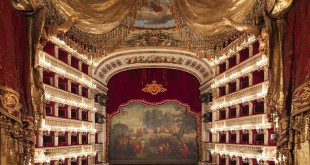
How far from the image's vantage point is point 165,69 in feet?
89.2

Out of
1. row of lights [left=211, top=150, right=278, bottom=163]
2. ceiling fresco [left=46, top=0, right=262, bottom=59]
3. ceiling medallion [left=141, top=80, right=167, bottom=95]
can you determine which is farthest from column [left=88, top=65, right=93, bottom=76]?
ceiling fresco [left=46, top=0, right=262, bottom=59]

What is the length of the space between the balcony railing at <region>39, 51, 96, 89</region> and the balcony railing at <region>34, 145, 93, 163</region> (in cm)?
363

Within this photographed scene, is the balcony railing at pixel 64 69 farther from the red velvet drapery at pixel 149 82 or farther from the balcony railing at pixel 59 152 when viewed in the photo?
the red velvet drapery at pixel 149 82

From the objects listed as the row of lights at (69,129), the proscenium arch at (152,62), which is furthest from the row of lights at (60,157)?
the proscenium arch at (152,62)

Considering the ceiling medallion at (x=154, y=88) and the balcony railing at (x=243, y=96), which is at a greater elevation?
the ceiling medallion at (x=154, y=88)

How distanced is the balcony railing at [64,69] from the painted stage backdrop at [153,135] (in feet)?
17.5

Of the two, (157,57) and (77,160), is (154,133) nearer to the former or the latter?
(157,57)

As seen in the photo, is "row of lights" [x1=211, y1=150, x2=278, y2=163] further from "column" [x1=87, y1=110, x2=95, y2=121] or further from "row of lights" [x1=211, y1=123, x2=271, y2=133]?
"column" [x1=87, y1=110, x2=95, y2=121]

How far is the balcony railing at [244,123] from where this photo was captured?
15.9m

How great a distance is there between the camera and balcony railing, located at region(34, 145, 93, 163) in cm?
1503

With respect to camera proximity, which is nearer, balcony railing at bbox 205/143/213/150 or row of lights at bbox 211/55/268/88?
row of lights at bbox 211/55/268/88

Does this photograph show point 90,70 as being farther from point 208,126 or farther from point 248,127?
point 248,127

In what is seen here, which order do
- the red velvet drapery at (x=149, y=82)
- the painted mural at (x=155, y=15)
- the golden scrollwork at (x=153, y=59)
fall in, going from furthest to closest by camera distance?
the red velvet drapery at (x=149, y=82) → the golden scrollwork at (x=153, y=59) → the painted mural at (x=155, y=15)

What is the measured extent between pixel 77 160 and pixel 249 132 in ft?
30.8
